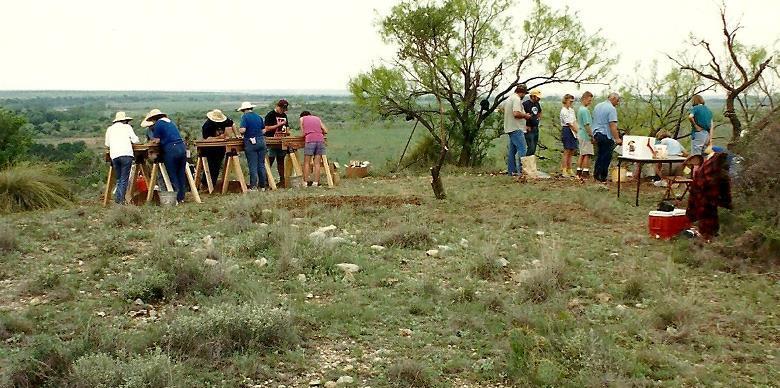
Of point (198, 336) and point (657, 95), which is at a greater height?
point (657, 95)

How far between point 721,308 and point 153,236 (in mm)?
6258

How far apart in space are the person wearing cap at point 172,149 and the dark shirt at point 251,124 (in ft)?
4.14

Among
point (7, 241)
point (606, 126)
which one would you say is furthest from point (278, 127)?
point (7, 241)

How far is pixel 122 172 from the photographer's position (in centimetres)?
1173

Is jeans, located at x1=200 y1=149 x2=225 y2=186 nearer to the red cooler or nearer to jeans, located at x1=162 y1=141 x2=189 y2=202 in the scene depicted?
jeans, located at x1=162 y1=141 x2=189 y2=202

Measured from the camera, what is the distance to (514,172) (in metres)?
15.0

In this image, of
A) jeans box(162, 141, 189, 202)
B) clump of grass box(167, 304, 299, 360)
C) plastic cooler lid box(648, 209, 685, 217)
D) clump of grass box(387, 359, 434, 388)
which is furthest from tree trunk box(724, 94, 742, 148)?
clump of grass box(167, 304, 299, 360)

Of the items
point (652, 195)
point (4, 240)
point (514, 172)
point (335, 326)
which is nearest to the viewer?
point (335, 326)

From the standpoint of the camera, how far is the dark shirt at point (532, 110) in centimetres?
1395

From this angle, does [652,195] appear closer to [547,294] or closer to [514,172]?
[514,172]

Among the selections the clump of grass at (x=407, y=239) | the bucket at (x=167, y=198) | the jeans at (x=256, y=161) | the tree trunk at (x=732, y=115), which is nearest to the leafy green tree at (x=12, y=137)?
the jeans at (x=256, y=161)

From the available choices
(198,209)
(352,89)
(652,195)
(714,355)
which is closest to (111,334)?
(714,355)

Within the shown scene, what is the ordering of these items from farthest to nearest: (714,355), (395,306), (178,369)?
(395,306), (714,355), (178,369)

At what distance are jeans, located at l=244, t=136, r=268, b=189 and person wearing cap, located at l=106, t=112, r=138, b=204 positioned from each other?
6.37 feet
